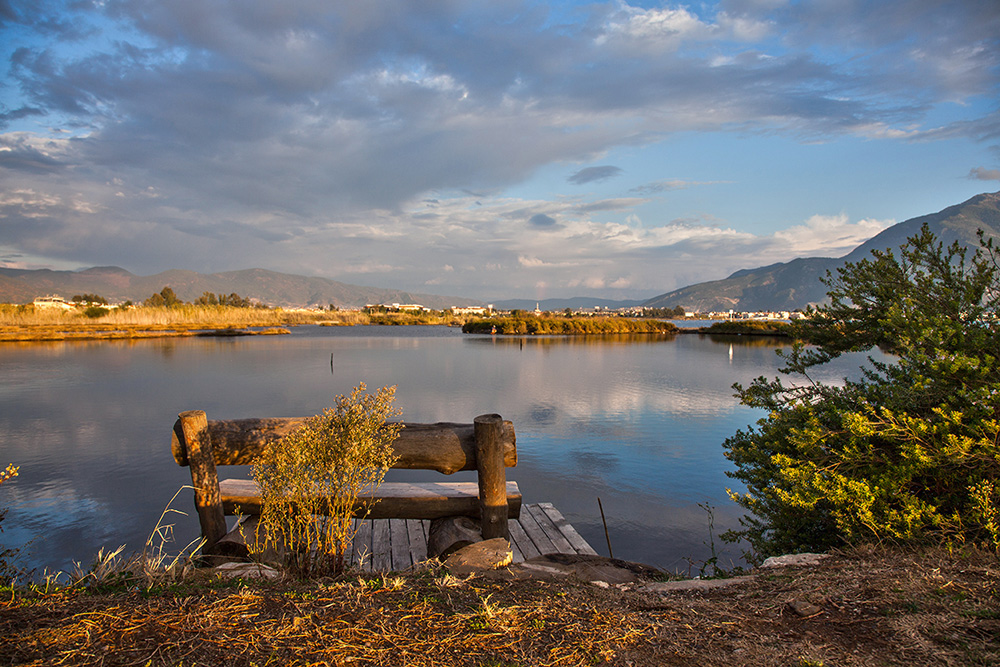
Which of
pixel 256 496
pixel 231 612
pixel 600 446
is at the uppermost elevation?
pixel 231 612

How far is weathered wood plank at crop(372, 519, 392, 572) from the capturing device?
4.90 metres

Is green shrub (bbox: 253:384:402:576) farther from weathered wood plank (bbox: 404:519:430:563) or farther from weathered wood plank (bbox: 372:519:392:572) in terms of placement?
weathered wood plank (bbox: 404:519:430:563)

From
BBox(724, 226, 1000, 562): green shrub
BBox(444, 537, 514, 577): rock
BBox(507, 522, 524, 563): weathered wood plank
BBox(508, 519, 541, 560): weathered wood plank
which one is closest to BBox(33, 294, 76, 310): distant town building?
BBox(508, 519, 541, 560): weathered wood plank

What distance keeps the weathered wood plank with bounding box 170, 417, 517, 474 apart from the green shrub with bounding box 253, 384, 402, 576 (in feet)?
2.03

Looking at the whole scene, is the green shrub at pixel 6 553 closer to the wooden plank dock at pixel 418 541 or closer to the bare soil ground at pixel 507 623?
the bare soil ground at pixel 507 623

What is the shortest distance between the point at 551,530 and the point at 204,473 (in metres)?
3.72

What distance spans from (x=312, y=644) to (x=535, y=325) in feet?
225

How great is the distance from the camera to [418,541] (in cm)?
542

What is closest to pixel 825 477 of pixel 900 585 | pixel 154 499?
pixel 900 585

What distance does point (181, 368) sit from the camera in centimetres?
2700

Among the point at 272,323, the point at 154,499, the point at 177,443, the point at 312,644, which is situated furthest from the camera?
the point at 272,323

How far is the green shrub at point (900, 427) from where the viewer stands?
148 inches

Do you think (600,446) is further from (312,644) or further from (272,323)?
(272,323)

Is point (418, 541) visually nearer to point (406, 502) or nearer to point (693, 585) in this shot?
point (406, 502)
